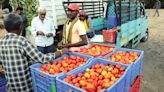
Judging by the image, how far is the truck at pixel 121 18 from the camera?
609 centimetres

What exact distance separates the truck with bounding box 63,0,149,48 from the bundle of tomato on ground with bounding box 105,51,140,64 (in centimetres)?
258

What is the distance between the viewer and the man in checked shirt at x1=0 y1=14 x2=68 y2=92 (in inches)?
87.0

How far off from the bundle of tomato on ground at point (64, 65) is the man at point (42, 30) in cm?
180

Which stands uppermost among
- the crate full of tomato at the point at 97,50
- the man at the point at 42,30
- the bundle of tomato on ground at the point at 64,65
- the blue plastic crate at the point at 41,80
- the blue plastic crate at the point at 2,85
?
the man at the point at 42,30

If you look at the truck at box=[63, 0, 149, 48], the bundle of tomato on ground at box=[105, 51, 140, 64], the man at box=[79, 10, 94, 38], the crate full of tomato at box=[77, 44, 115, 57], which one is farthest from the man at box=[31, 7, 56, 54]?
the bundle of tomato on ground at box=[105, 51, 140, 64]

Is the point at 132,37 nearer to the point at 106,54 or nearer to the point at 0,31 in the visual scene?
the point at 106,54

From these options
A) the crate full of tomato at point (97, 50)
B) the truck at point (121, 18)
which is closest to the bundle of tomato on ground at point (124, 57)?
the crate full of tomato at point (97, 50)

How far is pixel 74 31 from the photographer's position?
344 cm

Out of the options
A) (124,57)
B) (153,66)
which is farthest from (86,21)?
(153,66)

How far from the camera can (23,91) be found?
2.50 meters

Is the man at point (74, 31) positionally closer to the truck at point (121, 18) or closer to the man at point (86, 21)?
the man at point (86, 21)

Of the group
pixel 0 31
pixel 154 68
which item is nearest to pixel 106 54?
pixel 154 68

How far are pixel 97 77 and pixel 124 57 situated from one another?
0.79 meters

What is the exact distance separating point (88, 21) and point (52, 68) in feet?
9.70
